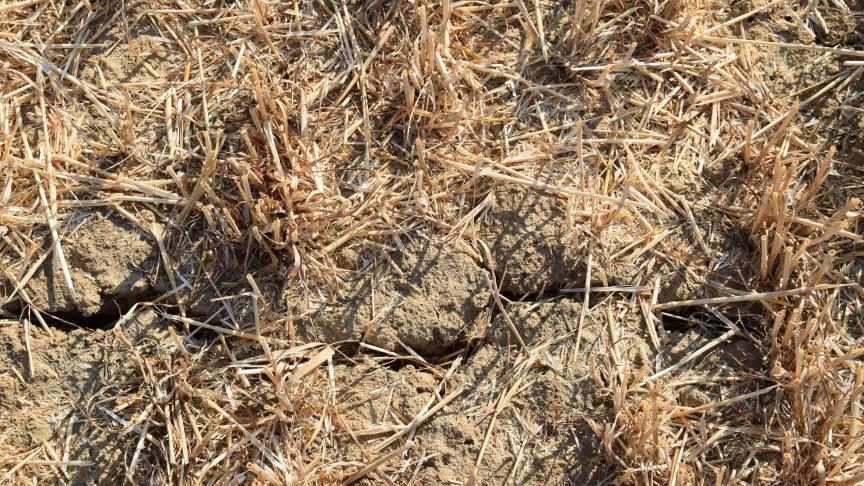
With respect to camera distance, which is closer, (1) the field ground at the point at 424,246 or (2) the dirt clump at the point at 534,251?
(1) the field ground at the point at 424,246

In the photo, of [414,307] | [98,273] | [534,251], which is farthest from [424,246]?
[98,273]

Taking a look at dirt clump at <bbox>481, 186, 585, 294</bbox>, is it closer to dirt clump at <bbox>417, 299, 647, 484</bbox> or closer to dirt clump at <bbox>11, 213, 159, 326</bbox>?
dirt clump at <bbox>417, 299, 647, 484</bbox>

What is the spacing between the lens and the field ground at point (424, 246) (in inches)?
93.9

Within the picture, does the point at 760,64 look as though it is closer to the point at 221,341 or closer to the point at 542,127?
the point at 542,127

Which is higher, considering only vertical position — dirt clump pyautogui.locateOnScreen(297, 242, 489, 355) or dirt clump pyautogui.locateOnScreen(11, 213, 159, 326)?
dirt clump pyautogui.locateOnScreen(11, 213, 159, 326)

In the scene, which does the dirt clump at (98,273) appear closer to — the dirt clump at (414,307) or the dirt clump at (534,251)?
the dirt clump at (414,307)

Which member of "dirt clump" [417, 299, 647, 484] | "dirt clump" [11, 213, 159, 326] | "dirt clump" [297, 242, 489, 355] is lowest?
"dirt clump" [417, 299, 647, 484]

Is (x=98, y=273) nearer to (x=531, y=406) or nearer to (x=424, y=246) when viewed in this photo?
(x=424, y=246)

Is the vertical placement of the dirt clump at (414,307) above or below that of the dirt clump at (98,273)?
below

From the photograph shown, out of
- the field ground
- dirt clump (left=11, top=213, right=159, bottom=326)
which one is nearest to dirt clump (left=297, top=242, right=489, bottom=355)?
the field ground

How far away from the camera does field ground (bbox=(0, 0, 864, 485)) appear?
2.38m

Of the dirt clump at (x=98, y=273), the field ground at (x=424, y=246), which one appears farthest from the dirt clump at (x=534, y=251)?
the dirt clump at (x=98, y=273)

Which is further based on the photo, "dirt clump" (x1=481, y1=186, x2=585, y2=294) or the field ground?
"dirt clump" (x1=481, y1=186, x2=585, y2=294)

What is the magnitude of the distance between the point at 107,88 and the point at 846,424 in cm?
244
